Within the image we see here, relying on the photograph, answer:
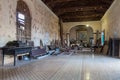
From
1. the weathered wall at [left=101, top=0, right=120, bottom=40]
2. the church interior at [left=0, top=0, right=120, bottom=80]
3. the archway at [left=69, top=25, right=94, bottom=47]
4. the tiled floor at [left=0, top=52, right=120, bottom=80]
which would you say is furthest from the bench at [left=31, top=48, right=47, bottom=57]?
the archway at [left=69, top=25, right=94, bottom=47]

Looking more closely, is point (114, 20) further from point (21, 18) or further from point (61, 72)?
point (61, 72)

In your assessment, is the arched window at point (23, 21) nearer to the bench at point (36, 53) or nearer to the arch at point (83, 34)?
the bench at point (36, 53)

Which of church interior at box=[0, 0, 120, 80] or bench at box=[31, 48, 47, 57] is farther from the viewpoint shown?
bench at box=[31, 48, 47, 57]

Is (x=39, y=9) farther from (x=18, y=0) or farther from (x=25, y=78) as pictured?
Answer: (x=25, y=78)

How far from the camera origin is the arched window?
7.06m

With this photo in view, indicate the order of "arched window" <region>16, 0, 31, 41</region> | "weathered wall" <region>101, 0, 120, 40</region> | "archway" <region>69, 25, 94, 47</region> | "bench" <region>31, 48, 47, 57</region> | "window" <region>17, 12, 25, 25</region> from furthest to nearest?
"archway" <region>69, 25, 94, 47</region>, "weathered wall" <region>101, 0, 120, 40</region>, "bench" <region>31, 48, 47, 57</region>, "window" <region>17, 12, 25, 25</region>, "arched window" <region>16, 0, 31, 41</region>

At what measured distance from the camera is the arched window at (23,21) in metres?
7.06

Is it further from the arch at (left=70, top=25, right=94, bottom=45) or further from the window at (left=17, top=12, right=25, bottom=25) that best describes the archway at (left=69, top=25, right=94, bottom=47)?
the window at (left=17, top=12, right=25, bottom=25)

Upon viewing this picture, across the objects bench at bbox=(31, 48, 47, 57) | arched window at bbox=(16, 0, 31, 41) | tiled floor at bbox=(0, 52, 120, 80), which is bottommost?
tiled floor at bbox=(0, 52, 120, 80)

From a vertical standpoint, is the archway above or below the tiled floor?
above

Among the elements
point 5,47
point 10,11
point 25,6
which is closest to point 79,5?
point 25,6

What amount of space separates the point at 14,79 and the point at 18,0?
454 centimetres

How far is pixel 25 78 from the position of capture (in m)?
3.75

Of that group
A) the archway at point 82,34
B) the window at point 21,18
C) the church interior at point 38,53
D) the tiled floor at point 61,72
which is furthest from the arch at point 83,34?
the tiled floor at point 61,72
